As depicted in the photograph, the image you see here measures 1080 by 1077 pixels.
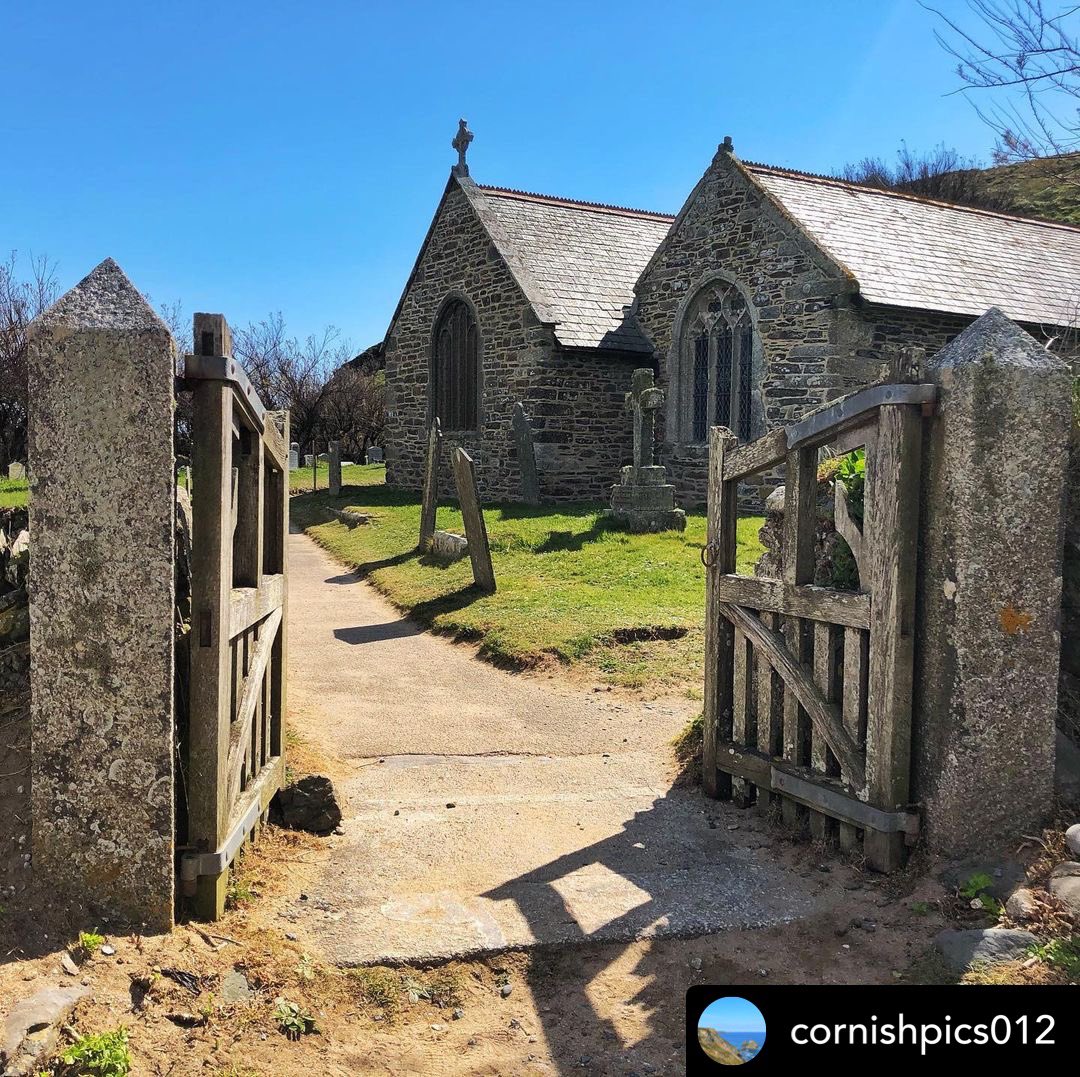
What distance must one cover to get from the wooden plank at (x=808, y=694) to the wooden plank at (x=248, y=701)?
2445mm

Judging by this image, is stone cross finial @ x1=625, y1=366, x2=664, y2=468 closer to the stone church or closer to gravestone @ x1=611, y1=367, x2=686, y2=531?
gravestone @ x1=611, y1=367, x2=686, y2=531

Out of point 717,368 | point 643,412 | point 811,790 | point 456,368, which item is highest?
point 456,368

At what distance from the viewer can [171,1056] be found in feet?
9.61

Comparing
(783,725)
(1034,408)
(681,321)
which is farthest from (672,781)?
(681,321)

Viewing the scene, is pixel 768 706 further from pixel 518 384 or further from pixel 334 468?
pixel 334 468

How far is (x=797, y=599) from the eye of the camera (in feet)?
15.6

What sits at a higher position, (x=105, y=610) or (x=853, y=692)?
(x=105, y=610)

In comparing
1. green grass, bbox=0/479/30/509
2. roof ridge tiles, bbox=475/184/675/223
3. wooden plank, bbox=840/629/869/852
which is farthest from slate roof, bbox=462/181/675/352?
wooden plank, bbox=840/629/869/852

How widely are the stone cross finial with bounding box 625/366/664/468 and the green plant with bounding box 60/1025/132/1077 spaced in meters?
12.7

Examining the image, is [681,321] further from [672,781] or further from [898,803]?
[898,803]

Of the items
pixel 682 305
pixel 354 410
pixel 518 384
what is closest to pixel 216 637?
pixel 682 305

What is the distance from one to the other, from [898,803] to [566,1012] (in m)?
1.74

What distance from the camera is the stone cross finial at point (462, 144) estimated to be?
22.7 metres

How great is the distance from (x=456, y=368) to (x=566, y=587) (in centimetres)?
1314
